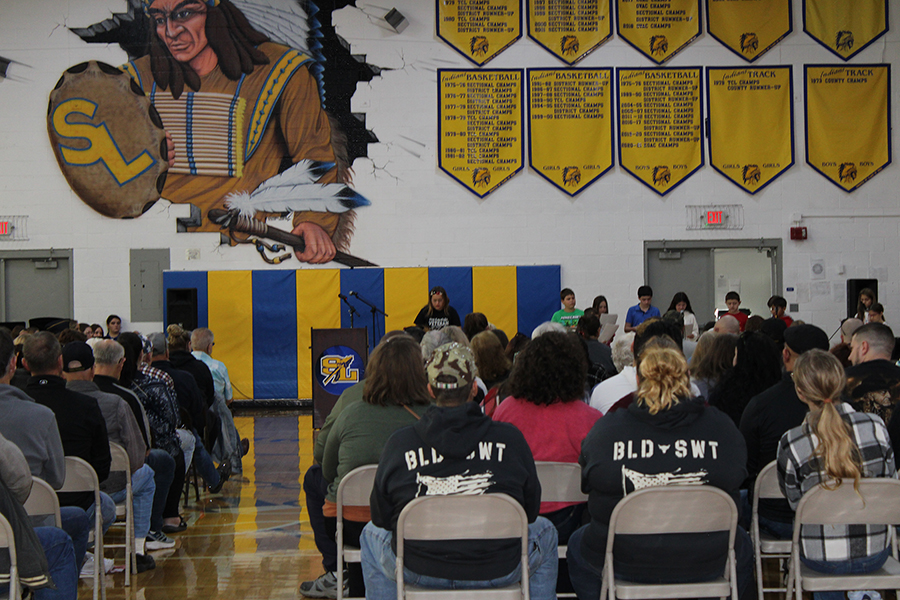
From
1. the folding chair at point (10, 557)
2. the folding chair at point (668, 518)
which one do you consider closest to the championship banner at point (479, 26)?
the folding chair at point (668, 518)

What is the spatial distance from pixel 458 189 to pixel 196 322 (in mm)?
3653

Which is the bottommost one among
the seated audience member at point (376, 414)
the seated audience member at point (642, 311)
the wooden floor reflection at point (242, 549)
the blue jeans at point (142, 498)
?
the wooden floor reflection at point (242, 549)

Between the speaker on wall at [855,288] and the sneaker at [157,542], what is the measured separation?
8034 mm

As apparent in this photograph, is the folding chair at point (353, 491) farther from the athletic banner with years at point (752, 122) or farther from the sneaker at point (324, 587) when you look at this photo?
the athletic banner with years at point (752, 122)

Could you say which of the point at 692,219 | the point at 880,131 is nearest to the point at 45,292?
the point at 692,219

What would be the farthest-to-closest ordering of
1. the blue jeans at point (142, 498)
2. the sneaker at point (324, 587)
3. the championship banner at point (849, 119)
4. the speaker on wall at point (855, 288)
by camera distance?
1. the championship banner at point (849, 119)
2. the speaker on wall at point (855, 288)
3. the blue jeans at point (142, 498)
4. the sneaker at point (324, 587)

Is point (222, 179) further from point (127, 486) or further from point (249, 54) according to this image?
point (127, 486)

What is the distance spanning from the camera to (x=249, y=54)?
10062 mm

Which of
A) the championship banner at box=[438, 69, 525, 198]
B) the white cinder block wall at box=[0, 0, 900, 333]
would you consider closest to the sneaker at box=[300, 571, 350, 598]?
the white cinder block wall at box=[0, 0, 900, 333]

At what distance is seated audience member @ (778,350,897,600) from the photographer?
2.49 m

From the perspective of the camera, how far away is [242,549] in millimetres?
4277

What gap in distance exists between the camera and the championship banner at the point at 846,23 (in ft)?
32.5

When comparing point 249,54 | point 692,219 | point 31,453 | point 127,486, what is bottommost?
point 127,486

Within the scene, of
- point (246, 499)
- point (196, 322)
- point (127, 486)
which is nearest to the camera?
point (127, 486)
